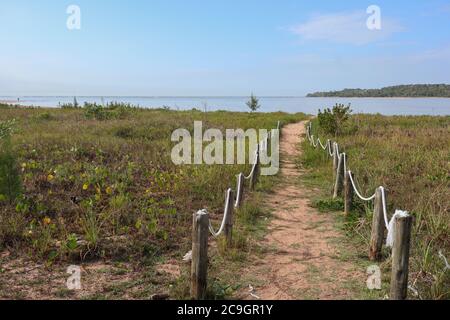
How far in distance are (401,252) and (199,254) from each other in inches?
75.1

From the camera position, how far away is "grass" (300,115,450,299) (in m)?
4.38

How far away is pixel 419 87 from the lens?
140 metres

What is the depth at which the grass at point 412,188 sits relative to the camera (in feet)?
14.4

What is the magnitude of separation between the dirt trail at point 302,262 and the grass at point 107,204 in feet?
1.44

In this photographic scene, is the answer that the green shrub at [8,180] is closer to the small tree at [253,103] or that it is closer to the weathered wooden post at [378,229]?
the weathered wooden post at [378,229]

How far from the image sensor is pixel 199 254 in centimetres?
397

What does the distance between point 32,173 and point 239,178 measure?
4.57 m

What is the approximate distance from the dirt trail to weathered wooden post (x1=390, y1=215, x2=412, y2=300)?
2.01 feet

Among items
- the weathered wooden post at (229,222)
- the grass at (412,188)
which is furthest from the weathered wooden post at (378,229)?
the weathered wooden post at (229,222)

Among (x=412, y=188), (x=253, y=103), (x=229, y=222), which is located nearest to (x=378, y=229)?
→ (x=229, y=222)

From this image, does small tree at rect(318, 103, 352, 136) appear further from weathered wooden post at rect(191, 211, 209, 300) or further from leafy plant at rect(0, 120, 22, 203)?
weathered wooden post at rect(191, 211, 209, 300)

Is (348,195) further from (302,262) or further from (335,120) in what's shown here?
(335,120)
